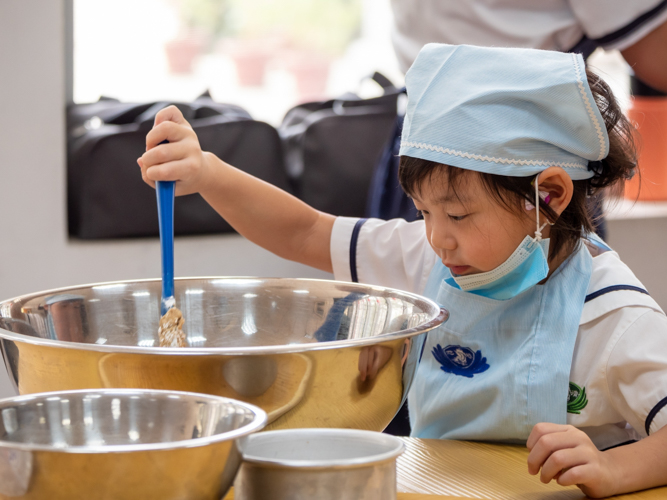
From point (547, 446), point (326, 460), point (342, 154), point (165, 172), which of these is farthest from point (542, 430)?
point (342, 154)

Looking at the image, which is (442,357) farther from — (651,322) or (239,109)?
(239,109)

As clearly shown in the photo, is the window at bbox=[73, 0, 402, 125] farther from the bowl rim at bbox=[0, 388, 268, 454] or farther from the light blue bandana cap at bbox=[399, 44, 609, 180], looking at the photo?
the bowl rim at bbox=[0, 388, 268, 454]

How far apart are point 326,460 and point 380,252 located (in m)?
0.56

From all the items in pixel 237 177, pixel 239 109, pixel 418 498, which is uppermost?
pixel 239 109

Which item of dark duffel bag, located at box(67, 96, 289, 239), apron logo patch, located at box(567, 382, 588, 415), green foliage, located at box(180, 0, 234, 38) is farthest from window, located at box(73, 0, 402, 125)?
apron logo patch, located at box(567, 382, 588, 415)

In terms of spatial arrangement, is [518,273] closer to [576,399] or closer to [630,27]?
[576,399]

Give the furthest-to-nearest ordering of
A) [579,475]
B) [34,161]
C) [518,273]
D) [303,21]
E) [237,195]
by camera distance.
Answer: [303,21] → [34,161] → [237,195] → [518,273] → [579,475]

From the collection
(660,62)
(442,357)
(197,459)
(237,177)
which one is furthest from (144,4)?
(197,459)

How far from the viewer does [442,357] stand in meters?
0.76

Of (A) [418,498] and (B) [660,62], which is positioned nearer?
(A) [418,498]

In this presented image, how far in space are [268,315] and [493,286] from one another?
23 cm

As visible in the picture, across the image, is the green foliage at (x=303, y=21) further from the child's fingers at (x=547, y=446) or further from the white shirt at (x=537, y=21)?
the child's fingers at (x=547, y=446)

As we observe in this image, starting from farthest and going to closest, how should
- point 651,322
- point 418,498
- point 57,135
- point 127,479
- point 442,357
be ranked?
point 57,135 → point 442,357 → point 651,322 → point 418,498 → point 127,479

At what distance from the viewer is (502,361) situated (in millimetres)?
722
